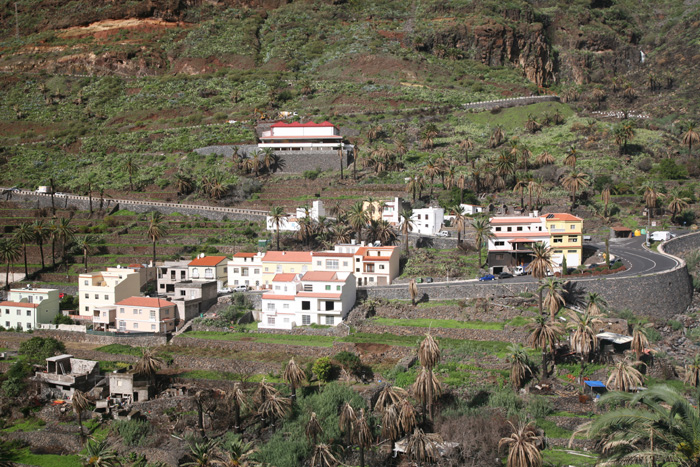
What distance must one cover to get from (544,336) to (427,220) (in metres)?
28.3

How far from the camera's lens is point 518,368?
1489 inches

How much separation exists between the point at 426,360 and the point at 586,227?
37772 millimetres

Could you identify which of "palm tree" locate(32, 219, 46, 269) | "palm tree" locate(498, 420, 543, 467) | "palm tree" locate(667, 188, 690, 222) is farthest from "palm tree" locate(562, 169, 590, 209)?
"palm tree" locate(32, 219, 46, 269)

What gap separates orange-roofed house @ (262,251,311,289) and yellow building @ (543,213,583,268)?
22357 mm

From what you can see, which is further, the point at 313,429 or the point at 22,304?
the point at 22,304

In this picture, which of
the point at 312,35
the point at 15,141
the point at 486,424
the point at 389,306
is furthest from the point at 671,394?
the point at 312,35

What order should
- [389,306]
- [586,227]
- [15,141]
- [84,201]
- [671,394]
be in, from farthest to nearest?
1. [15,141]
2. [84,201]
3. [586,227]
4. [389,306]
5. [671,394]

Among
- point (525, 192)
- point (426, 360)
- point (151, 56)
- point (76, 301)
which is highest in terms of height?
point (151, 56)

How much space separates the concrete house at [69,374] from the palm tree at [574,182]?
167 ft

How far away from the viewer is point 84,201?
279 ft

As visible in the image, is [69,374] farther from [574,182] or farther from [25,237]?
[574,182]

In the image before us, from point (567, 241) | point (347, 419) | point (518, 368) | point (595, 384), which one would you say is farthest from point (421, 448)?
point (567, 241)

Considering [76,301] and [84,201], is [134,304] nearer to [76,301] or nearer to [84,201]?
[76,301]

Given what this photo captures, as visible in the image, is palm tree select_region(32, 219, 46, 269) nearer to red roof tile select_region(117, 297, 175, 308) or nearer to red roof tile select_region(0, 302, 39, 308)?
red roof tile select_region(0, 302, 39, 308)
